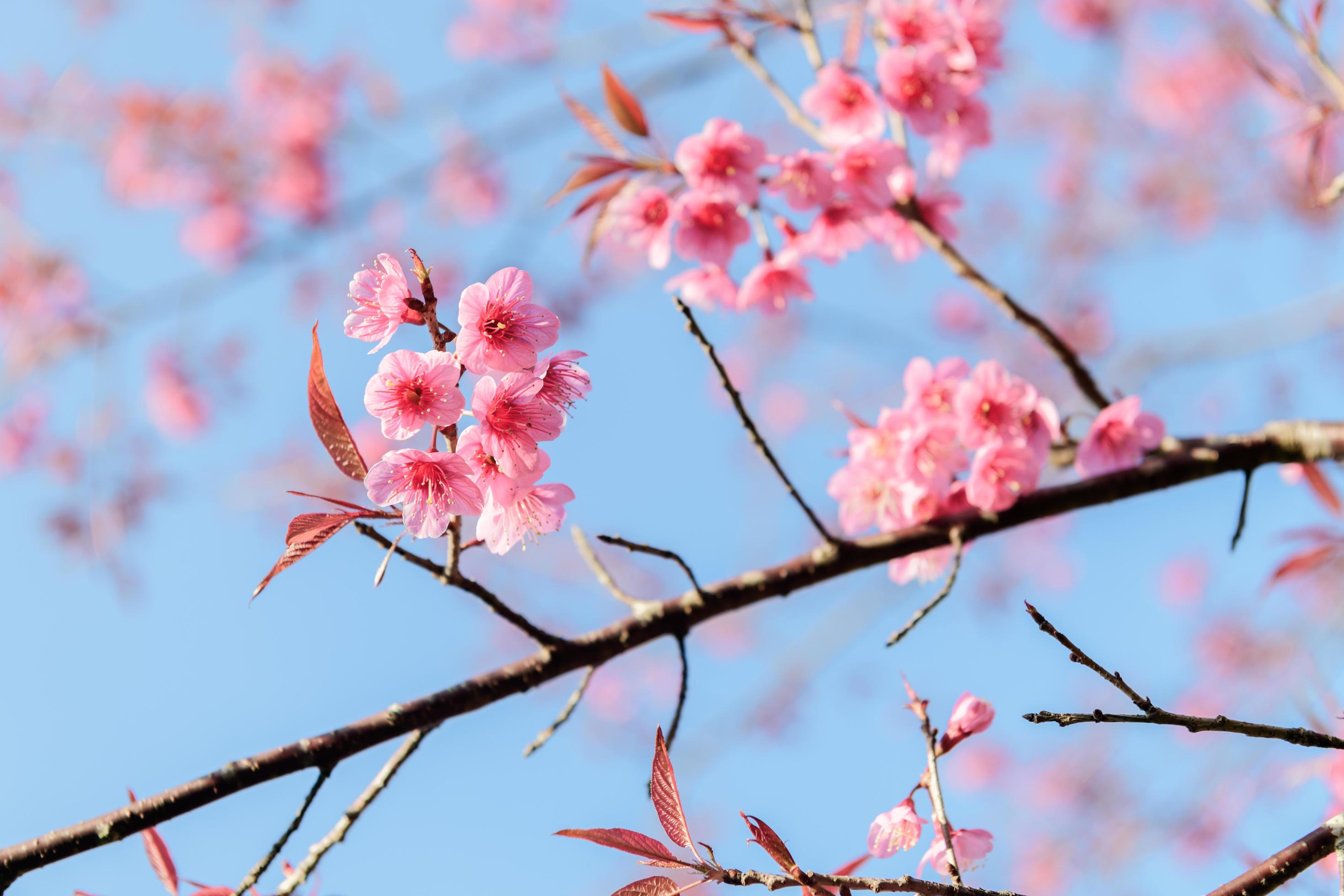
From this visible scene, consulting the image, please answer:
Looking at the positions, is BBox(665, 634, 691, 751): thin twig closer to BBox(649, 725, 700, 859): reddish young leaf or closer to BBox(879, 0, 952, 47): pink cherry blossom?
BBox(649, 725, 700, 859): reddish young leaf

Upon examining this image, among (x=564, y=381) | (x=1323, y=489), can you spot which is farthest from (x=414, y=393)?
(x=1323, y=489)

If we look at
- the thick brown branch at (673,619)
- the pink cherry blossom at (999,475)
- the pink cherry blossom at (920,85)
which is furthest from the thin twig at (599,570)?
the pink cherry blossom at (920,85)

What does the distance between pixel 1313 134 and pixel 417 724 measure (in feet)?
6.99

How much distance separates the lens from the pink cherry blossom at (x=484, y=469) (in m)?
1.10

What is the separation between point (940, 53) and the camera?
1941mm

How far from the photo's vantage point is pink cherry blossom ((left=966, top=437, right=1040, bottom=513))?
156 centimetres

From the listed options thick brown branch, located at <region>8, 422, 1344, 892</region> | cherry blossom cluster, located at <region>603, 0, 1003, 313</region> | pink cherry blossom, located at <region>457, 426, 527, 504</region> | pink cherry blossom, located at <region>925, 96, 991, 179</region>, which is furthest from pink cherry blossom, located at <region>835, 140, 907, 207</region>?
pink cherry blossom, located at <region>457, 426, 527, 504</region>

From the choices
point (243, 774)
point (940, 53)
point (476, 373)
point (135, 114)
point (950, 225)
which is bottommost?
point (243, 774)

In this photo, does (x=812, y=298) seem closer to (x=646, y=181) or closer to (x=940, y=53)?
(x=646, y=181)

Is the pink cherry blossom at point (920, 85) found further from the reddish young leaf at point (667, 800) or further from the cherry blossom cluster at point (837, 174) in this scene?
the reddish young leaf at point (667, 800)

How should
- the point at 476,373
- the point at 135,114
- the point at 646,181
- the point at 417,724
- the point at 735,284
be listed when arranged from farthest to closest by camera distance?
the point at 135,114 → the point at 735,284 → the point at 646,181 → the point at 417,724 → the point at 476,373

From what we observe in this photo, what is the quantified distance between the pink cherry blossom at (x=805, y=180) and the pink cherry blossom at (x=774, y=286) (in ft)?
0.53

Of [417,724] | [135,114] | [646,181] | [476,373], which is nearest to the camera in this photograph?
[476,373]

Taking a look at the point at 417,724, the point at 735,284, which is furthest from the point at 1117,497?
the point at 417,724
